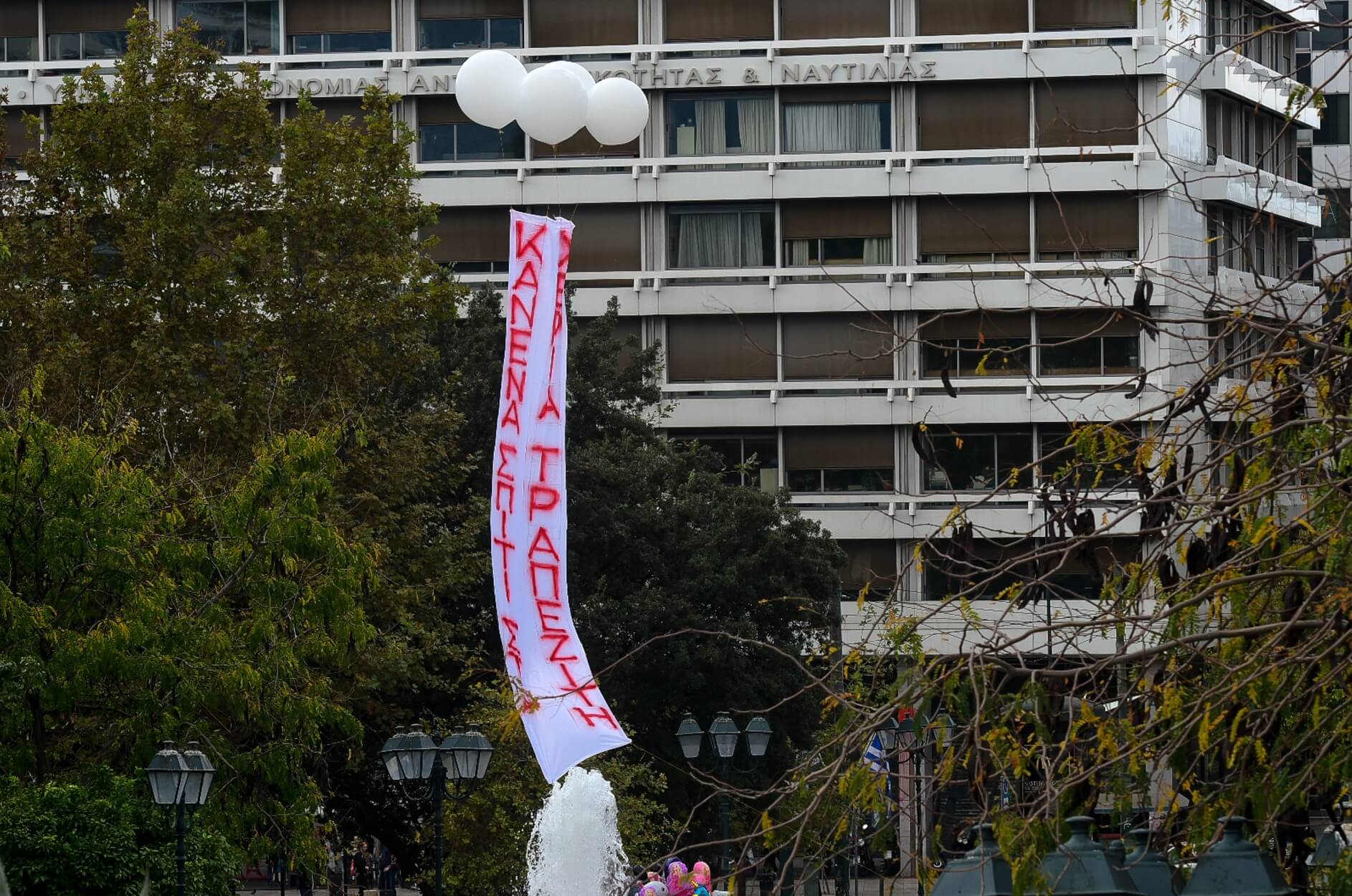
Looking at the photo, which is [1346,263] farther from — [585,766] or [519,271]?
[585,766]

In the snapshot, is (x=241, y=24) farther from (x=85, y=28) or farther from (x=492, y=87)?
(x=492, y=87)

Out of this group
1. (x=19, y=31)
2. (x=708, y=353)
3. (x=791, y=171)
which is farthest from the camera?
(x=19, y=31)

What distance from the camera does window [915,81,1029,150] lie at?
156 feet

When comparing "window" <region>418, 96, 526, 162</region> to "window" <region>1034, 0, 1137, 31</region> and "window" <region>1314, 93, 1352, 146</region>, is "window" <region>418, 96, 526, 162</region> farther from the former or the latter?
"window" <region>1314, 93, 1352, 146</region>

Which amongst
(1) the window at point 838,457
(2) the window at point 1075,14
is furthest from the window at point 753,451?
(2) the window at point 1075,14

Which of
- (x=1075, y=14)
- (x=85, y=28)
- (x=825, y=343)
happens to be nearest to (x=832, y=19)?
(x=1075, y=14)

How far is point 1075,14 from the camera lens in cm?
4800

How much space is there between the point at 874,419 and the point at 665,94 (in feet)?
28.1

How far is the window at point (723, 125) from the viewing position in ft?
159

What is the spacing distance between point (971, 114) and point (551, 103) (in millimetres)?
25420

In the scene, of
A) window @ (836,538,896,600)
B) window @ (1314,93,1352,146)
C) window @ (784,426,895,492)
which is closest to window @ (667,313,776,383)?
window @ (784,426,895,492)

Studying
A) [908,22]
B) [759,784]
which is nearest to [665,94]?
[908,22]

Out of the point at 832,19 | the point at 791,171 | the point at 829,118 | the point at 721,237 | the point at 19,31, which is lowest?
the point at 721,237

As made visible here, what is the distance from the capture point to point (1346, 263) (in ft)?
21.5
